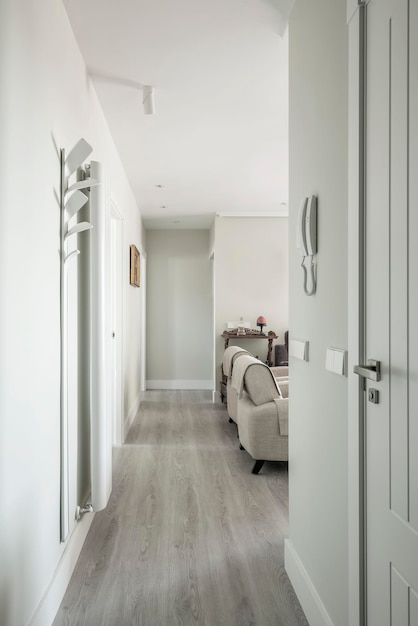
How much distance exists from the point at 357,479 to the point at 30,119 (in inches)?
60.2

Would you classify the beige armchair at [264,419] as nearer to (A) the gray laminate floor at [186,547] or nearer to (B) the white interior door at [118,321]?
(A) the gray laminate floor at [186,547]

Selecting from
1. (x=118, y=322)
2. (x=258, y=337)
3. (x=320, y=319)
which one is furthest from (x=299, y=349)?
(x=258, y=337)

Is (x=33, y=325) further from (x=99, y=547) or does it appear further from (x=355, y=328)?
(x=99, y=547)

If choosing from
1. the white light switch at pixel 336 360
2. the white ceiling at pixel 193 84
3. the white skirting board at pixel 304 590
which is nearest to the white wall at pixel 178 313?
the white ceiling at pixel 193 84

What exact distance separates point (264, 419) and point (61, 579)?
71.2 inches

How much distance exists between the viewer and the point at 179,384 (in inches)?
289

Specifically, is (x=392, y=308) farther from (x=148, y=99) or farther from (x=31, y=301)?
(x=148, y=99)

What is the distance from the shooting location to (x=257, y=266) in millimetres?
6215

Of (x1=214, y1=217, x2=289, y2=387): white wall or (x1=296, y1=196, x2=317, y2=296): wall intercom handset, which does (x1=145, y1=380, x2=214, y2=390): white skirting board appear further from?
(x1=296, y1=196, x2=317, y2=296): wall intercom handset

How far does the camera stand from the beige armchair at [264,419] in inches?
132

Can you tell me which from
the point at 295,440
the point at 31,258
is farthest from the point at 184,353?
the point at 31,258

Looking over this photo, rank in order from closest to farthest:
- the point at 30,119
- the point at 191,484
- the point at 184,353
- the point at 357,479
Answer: the point at 357,479 → the point at 30,119 → the point at 191,484 → the point at 184,353

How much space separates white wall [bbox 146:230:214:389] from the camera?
7328mm

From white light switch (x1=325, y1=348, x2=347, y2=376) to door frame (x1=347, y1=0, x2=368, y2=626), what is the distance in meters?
0.07
